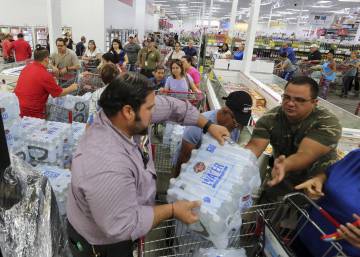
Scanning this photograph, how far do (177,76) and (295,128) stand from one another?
3516 mm

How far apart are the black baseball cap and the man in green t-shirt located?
19 centimetres

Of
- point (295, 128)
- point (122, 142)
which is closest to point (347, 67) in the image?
point (295, 128)

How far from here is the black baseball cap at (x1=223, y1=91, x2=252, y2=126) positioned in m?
2.00

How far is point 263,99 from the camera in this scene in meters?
4.90

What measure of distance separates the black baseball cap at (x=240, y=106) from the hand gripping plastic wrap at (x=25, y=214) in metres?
1.30

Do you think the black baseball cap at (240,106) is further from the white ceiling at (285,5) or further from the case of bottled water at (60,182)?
the white ceiling at (285,5)

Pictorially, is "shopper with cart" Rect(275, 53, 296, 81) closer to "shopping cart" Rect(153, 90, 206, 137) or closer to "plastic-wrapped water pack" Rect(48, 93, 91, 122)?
"shopping cart" Rect(153, 90, 206, 137)

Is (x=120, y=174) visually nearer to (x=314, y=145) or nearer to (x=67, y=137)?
(x=314, y=145)

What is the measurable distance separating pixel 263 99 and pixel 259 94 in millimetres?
360

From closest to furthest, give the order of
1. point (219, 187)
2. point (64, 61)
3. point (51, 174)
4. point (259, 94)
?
point (219, 187)
point (51, 174)
point (259, 94)
point (64, 61)

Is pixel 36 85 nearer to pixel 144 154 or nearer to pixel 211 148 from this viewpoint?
pixel 144 154

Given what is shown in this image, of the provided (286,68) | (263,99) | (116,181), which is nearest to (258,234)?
(116,181)

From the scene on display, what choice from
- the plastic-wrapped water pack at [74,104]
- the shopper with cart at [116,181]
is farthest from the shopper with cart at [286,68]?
the shopper with cart at [116,181]

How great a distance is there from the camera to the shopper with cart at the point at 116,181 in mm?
1255
